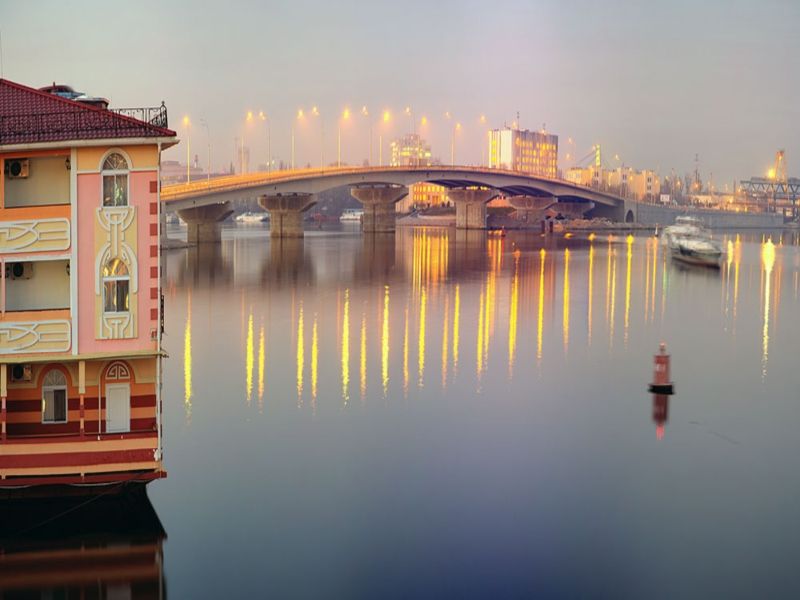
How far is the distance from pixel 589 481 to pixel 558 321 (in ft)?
95.8

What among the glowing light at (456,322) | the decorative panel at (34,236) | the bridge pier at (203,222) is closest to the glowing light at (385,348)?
the glowing light at (456,322)

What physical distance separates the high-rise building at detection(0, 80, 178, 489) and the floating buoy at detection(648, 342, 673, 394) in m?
19.8

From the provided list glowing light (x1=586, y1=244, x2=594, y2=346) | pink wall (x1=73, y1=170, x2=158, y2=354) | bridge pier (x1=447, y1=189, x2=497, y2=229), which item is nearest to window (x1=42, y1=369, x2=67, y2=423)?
pink wall (x1=73, y1=170, x2=158, y2=354)

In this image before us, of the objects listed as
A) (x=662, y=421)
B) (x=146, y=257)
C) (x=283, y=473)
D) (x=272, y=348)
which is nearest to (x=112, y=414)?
(x=146, y=257)

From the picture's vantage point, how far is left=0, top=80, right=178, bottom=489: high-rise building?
19062mm

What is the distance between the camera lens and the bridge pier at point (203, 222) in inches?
4749

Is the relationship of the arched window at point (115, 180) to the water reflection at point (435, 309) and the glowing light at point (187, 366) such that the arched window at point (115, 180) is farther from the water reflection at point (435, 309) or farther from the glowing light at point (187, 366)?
the water reflection at point (435, 309)

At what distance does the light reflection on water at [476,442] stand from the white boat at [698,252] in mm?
34942

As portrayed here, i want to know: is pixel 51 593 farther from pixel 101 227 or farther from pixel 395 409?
pixel 395 409

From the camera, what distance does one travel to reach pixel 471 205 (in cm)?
18388

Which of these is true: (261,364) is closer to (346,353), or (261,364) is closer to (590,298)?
(346,353)

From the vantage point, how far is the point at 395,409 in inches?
1203

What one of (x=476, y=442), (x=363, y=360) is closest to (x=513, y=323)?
(x=363, y=360)

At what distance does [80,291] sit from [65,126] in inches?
124
